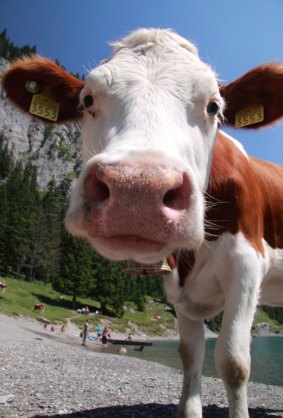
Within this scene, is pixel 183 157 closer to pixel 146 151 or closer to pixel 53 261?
pixel 146 151

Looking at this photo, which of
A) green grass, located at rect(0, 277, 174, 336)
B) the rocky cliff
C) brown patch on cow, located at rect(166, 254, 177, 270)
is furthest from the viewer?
the rocky cliff

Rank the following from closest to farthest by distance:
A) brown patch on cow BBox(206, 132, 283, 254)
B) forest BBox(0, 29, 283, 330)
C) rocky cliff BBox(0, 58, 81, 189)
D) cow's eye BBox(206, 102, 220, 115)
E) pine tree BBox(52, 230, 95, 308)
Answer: cow's eye BBox(206, 102, 220, 115)
brown patch on cow BBox(206, 132, 283, 254)
pine tree BBox(52, 230, 95, 308)
forest BBox(0, 29, 283, 330)
rocky cliff BBox(0, 58, 81, 189)

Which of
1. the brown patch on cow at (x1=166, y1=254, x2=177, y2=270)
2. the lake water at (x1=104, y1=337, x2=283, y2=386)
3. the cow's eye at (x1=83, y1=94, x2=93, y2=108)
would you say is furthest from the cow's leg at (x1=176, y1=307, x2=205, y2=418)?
the lake water at (x1=104, y1=337, x2=283, y2=386)

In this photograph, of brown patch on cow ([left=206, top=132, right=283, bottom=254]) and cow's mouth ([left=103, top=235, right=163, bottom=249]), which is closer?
cow's mouth ([left=103, top=235, right=163, bottom=249])

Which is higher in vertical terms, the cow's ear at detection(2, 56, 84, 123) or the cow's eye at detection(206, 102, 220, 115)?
the cow's ear at detection(2, 56, 84, 123)

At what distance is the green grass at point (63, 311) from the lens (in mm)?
46344

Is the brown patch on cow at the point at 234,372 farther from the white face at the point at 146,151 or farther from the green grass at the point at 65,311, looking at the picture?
the green grass at the point at 65,311

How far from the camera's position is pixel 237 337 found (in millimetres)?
3855

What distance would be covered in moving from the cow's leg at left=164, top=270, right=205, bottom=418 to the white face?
1618mm

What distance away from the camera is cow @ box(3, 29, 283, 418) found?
7.65ft

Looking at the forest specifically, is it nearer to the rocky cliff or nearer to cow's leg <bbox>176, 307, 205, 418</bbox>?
cow's leg <bbox>176, 307, 205, 418</bbox>

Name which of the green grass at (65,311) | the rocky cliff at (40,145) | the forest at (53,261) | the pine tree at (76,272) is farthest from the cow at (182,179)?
the rocky cliff at (40,145)

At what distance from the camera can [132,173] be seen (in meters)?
2.21

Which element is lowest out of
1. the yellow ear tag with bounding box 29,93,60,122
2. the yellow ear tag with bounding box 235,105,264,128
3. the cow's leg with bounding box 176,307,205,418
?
the cow's leg with bounding box 176,307,205,418
